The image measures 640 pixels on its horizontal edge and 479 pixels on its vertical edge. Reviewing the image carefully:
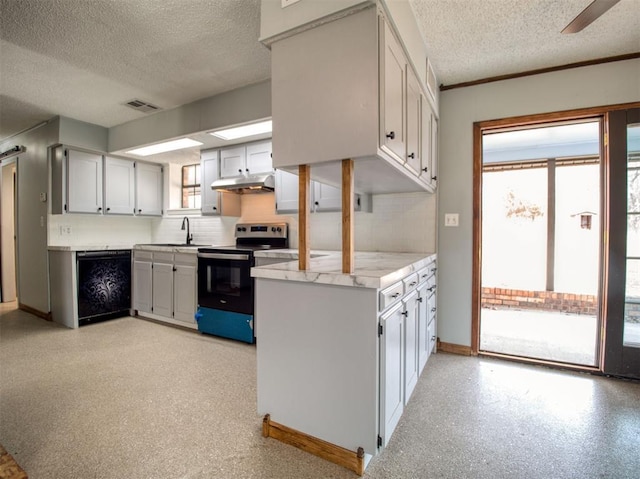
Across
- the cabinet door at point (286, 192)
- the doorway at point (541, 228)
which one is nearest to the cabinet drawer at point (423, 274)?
the cabinet door at point (286, 192)

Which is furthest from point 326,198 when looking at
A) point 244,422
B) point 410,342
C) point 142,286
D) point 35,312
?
point 35,312

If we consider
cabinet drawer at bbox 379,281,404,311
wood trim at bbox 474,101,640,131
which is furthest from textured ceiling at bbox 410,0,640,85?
cabinet drawer at bbox 379,281,404,311

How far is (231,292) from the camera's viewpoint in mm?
3215

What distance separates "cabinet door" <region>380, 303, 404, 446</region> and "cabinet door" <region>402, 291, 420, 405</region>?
0.25ft

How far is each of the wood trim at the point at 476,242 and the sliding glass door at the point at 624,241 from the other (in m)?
0.93

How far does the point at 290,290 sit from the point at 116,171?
4026 millimetres

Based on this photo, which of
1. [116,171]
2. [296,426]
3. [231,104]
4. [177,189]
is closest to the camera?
[296,426]

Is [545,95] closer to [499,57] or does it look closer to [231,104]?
[499,57]

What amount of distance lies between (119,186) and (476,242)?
4586 millimetres

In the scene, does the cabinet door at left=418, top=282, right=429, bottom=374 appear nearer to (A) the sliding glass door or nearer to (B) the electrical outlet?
(B) the electrical outlet

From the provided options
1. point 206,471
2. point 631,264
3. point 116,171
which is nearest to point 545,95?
point 631,264

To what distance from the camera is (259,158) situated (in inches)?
137

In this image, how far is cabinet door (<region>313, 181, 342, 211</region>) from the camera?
297 centimetres

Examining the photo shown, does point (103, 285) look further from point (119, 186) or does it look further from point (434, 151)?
point (434, 151)
